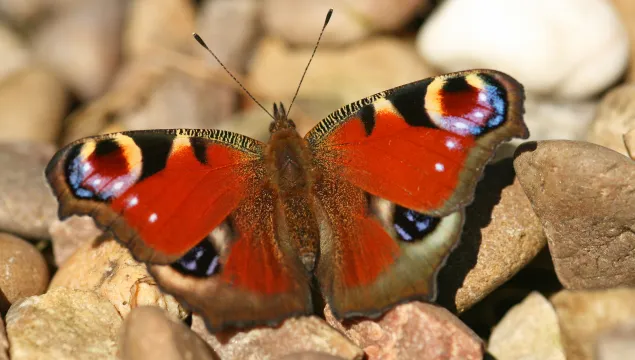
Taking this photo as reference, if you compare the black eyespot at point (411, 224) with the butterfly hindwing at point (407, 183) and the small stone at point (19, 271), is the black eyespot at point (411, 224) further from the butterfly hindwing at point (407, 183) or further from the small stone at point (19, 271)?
the small stone at point (19, 271)

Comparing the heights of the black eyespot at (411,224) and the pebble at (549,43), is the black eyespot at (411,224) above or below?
below

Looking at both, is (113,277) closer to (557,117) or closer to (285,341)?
(285,341)

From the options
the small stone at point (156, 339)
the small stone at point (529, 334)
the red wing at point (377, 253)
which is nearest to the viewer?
the small stone at point (156, 339)

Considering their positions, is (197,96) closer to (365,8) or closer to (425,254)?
(365,8)

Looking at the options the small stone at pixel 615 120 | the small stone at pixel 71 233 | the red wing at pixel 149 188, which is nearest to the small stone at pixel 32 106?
the small stone at pixel 71 233

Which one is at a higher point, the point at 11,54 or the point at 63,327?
the point at 63,327

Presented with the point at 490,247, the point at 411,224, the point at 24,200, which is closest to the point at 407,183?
the point at 411,224

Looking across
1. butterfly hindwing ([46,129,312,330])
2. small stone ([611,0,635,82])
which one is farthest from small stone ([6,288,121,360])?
small stone ([611,0,635,82])

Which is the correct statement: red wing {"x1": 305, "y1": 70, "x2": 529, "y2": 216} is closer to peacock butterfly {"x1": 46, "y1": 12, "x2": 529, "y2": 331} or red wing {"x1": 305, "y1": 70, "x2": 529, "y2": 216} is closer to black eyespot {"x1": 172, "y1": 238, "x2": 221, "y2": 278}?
peacock butterfly {"x1": 46, "y1": 12, "x2": 529, "y2": 331}
